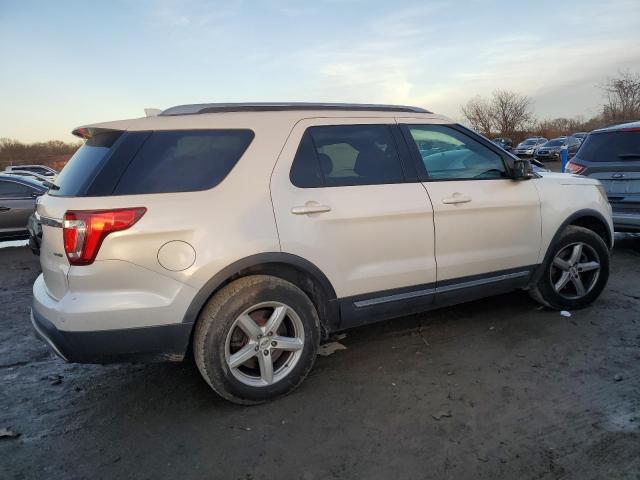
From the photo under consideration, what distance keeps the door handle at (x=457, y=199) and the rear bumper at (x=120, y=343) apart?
6.65 feet

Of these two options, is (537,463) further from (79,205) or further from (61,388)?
(61,388)

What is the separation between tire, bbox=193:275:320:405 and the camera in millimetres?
2896

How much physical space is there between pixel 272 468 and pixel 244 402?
615 millimetres

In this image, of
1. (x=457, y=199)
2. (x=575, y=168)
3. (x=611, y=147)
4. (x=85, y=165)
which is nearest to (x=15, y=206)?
(x=85, y=165)

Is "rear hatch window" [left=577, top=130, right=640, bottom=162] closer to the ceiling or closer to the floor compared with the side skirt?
closer to the ceiling

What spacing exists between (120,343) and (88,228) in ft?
2.17

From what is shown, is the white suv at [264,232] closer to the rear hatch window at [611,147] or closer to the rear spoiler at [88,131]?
the rear spoiler at [88,131]

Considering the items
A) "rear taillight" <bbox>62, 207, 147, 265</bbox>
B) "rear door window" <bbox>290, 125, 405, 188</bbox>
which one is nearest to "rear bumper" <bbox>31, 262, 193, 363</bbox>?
"rear taillight" <bbox>62, 207, 147, 265</bbox>

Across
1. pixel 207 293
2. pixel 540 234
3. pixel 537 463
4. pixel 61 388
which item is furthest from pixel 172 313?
pixel 540 234

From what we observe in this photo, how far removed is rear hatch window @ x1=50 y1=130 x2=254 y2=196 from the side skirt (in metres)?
1.20

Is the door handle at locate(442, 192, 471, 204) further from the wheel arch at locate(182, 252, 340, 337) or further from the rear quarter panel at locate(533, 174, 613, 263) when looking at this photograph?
the wheel arch at locate(182, 252, 340, 337)

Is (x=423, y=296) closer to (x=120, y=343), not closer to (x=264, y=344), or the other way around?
(x=264, y=344)

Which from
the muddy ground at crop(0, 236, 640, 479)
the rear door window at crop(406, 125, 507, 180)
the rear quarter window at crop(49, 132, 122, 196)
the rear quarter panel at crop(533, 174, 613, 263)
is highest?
the rear quarter window at crop(49, 132, 122, 196)

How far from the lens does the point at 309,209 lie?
3.11 m
